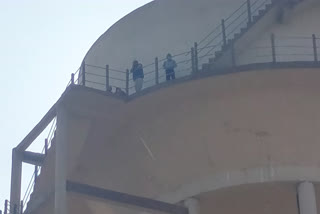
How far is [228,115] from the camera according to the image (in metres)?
16.2

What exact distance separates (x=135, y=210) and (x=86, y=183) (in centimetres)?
124

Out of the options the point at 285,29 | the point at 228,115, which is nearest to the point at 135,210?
the point at 228,115

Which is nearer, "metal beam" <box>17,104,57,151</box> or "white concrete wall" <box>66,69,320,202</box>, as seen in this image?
"white concrete wall" <box>66,69,320,202</box>

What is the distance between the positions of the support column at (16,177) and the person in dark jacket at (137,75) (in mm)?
3552

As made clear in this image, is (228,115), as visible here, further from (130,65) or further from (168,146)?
(130,65)

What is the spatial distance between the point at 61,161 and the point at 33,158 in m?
3.27

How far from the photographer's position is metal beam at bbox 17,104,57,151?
17739mm

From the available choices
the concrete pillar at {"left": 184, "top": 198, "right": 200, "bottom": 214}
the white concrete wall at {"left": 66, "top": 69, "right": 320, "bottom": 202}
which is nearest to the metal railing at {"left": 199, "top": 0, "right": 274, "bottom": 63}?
the white concrete wall at {"left": 66, "top": 69, "right": 320, "bottom": 202}

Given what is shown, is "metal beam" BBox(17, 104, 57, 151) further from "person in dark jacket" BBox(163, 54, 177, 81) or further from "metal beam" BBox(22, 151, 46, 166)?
"person in dark jacket" BBox(163, 54, 177, 81)

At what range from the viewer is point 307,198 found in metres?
15.8

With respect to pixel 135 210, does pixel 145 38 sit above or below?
above

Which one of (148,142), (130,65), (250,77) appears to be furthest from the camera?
(130,65)

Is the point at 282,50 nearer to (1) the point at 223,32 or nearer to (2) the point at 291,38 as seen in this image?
(2) the point at 291,38

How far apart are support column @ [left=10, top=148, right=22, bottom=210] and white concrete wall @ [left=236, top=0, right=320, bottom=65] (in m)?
5.33
